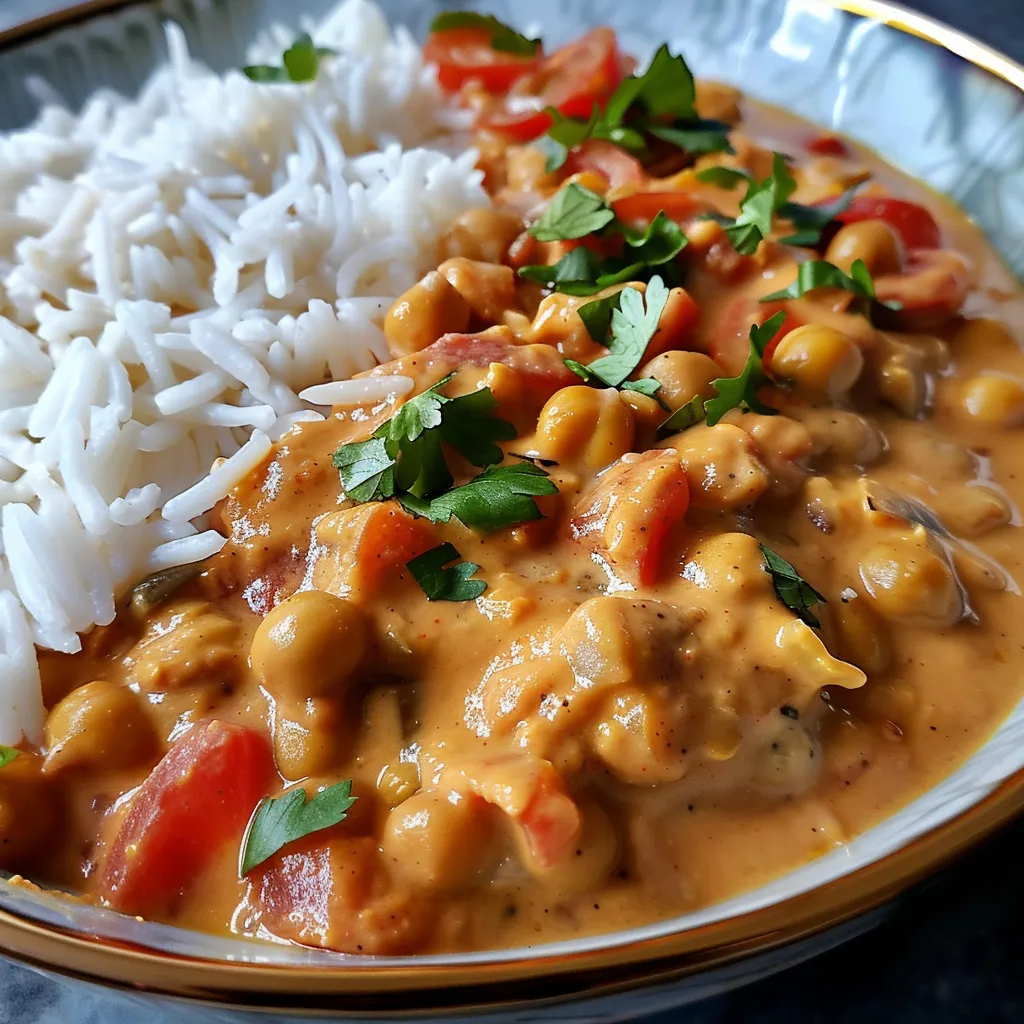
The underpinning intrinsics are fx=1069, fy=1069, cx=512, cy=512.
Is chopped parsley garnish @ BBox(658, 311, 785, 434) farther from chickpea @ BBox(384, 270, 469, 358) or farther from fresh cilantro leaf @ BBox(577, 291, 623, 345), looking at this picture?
chickpea @ BBox(384, 270, 469, 358)

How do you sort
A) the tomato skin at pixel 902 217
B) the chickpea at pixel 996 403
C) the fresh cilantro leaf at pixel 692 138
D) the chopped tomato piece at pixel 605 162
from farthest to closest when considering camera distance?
the fresh cilantro leaf at pixel 692 138, the chopped tomato piece at pixel 605 162, the tomato skin at pixel 902 217, the chickpea at pixel 996 403

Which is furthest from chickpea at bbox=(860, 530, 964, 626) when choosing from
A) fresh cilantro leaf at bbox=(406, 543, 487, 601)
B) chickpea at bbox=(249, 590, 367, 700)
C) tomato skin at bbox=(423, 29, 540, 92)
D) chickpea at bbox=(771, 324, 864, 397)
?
tomato skin at bbox=(423, 29, 540, 92)

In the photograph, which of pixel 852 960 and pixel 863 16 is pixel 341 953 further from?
pixel 863 16

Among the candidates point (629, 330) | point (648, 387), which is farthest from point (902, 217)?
point (648, 387)

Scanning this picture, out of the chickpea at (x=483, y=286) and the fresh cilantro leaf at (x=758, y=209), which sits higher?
the fresh cilantro leaf at (x=758, y=209)

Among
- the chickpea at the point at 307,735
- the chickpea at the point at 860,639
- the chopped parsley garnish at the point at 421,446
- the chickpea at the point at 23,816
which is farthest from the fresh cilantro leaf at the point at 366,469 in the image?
the chickpea at the point at 860,639

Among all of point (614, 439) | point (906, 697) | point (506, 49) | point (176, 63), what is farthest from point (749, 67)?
point (906, 697)

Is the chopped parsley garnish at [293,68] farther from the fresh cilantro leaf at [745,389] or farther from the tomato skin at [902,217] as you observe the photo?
the fresh cilantro leaf at [745,389]
